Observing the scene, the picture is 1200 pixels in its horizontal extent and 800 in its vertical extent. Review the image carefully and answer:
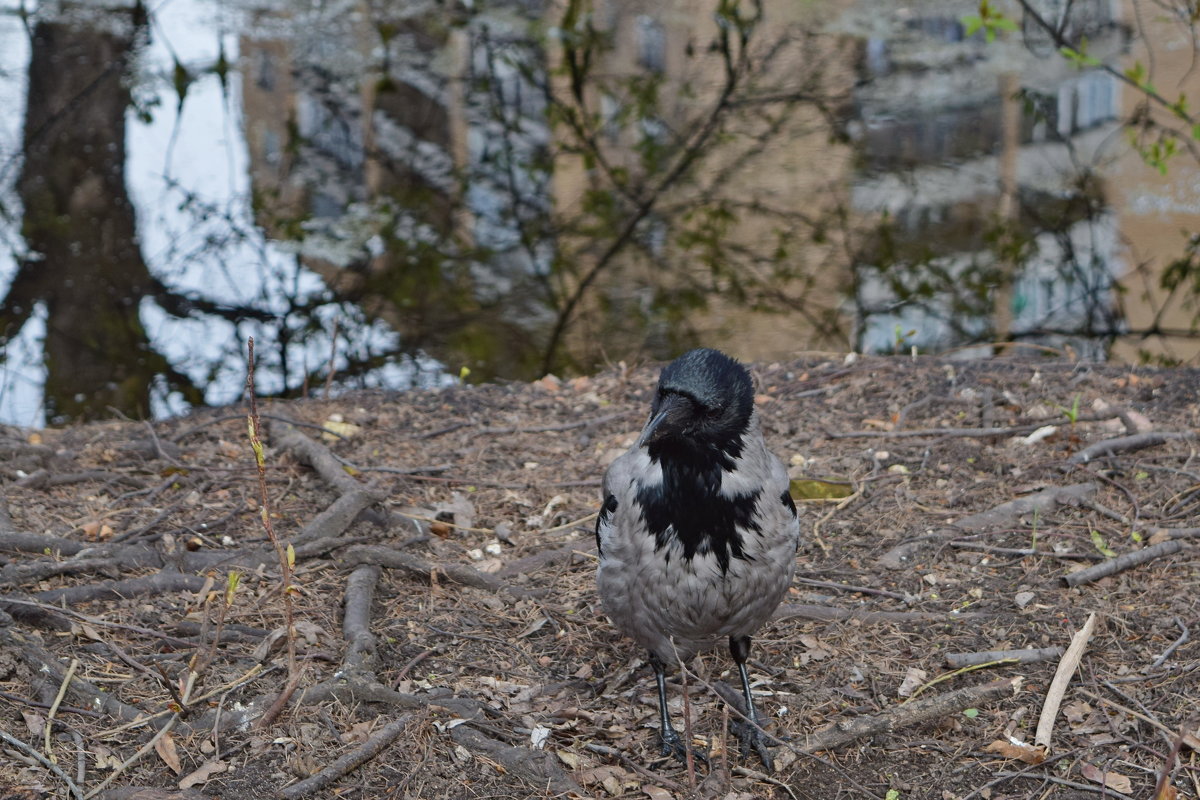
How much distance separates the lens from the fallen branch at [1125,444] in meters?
4.91

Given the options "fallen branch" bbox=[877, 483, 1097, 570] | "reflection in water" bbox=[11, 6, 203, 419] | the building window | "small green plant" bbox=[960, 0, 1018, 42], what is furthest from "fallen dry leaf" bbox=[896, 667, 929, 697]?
the building window

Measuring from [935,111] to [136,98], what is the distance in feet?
24.6

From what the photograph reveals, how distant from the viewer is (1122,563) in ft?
13.6

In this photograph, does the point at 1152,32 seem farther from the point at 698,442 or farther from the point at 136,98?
the point at 698,442

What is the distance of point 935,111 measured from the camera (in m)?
11.1

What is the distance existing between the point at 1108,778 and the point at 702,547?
52.4 inches

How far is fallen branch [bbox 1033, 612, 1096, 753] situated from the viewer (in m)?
3.43

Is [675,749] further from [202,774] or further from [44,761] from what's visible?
[44,761]

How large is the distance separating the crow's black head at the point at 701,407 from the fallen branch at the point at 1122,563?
1.59 meters

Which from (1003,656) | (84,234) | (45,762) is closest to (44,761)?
(45,762)

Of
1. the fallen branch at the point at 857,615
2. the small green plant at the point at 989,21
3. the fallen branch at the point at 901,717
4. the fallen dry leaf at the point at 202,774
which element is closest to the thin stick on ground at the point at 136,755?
the fallen dry leaf at the point at 202,774

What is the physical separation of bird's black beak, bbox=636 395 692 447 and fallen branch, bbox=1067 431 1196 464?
2.45 metres

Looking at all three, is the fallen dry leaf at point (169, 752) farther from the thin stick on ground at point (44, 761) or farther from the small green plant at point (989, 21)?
the small green plant at point (989, 21)

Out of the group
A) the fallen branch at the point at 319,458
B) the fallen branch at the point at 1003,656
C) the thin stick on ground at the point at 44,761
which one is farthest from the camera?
the fallen branch at the point at 319,458
